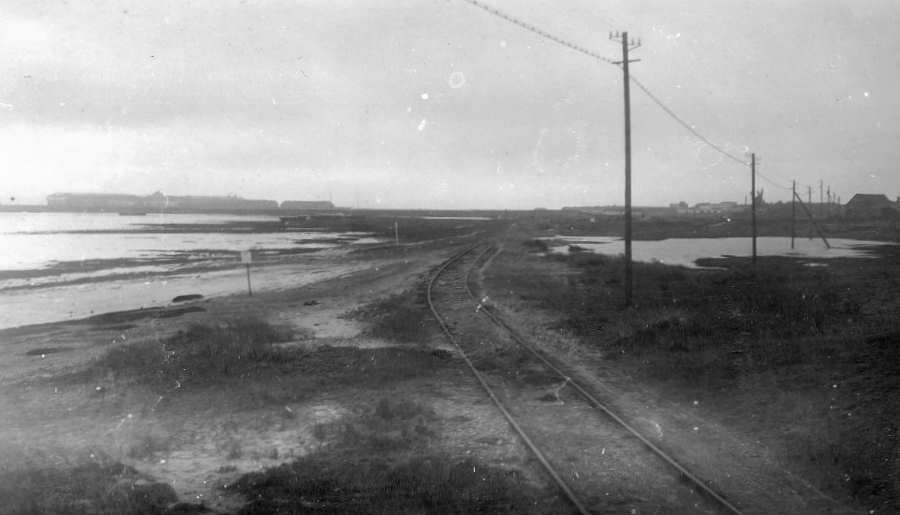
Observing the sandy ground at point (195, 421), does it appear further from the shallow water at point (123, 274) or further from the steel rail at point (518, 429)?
the shallow water at point (123, 274)

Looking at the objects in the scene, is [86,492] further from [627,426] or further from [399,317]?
[399,317]

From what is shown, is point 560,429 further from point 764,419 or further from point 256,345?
point 256,345

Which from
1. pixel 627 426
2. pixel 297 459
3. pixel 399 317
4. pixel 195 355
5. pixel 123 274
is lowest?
pixel 297 459

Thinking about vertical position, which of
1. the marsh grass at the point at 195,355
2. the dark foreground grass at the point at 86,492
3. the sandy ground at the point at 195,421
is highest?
the marsh grass at the point at 195,355

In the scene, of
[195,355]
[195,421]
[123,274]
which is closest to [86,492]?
[195,421]

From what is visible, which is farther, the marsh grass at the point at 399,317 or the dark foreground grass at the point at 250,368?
the marsh grass at the point at 399,317

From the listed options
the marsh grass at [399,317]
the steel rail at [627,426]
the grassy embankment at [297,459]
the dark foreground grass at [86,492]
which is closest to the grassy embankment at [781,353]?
the steel rail at [627,426]

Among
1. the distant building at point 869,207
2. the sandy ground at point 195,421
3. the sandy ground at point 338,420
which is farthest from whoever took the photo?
the distant building at point 869,207
